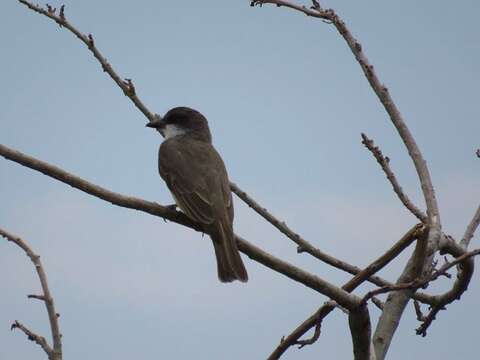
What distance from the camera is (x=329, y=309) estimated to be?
3.92 m

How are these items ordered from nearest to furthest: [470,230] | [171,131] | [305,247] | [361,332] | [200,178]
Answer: [361,332] < [470,230] < [305,247] < [200,178] < [171,131]

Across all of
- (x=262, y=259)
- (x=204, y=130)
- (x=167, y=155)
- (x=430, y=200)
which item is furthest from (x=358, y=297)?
(x=204, y=130)

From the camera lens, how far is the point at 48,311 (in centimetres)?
418

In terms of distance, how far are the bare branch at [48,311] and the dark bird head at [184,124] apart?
4247 millimetres

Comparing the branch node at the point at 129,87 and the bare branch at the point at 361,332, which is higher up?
the branch node at the point at 129,87

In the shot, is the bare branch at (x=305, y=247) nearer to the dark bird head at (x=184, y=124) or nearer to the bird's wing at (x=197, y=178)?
the bird's wing at (x=197, y=178)

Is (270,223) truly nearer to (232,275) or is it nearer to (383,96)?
(232,275)

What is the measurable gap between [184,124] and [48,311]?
4.95 metres

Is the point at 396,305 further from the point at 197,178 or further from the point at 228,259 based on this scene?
the point at 197,178

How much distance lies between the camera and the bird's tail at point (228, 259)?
20.0 feet

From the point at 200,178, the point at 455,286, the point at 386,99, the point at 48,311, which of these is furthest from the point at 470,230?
the point at 48,311

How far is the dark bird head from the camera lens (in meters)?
8.74

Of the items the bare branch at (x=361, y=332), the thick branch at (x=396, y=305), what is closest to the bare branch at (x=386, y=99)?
the thick branch at (x=396, y=305)

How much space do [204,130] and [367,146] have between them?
3.74m
